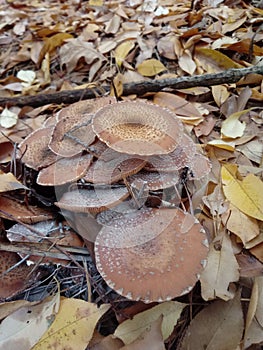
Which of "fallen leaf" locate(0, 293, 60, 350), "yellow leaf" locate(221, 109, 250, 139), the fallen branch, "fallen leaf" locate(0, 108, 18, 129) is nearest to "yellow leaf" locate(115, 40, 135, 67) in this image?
the fallen branch

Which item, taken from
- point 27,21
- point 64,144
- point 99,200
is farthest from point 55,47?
point 99,200

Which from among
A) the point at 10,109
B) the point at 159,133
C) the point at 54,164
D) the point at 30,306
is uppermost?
the point at 159,133

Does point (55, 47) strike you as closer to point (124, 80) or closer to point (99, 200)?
point (124, 80)

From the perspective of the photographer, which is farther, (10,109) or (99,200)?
(10,109)

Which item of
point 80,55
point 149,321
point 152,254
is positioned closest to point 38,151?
point 152,254

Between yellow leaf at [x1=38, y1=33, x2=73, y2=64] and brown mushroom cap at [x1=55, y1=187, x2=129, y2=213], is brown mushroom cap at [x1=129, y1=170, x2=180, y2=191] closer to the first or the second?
brown mushroom cap at [x1=55, y1=187, x2=129, y2=213]
